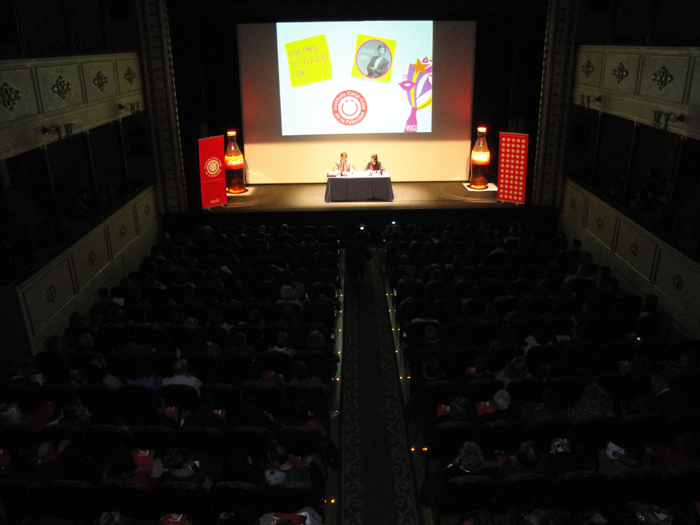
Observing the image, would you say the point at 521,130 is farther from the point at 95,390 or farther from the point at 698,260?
the point at 95,390

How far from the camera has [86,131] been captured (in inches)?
407

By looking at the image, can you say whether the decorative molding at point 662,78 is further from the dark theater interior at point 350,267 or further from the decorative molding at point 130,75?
the decorative molding at point 130,75

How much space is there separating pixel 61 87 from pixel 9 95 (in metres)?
1.63

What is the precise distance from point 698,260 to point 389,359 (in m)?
4.69

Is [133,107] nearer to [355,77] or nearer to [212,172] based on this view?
[212,172]

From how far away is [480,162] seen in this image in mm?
14797

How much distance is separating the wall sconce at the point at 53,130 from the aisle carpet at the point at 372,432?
5489 millimetres

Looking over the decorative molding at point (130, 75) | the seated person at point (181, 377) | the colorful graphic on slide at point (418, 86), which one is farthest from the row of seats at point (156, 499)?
the colorful graphic on slide at point (418, 86)

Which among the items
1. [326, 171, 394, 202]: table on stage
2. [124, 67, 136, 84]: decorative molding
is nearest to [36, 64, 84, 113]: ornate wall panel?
[124, 67, 136, 84]: decorative molding

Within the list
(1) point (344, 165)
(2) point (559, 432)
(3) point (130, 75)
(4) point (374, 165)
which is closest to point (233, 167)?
(1) point (344, 165)

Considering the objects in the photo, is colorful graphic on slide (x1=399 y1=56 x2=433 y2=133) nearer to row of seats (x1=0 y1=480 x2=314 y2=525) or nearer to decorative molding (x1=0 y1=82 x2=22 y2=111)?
decorative molding (x1=0 y1=82 x2=22 y2=111)

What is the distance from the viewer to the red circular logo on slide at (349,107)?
586 inches

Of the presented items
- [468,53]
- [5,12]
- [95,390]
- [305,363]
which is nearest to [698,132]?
[305,363]

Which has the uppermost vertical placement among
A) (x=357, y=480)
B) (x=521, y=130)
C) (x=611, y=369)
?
(x=521, y=130)
